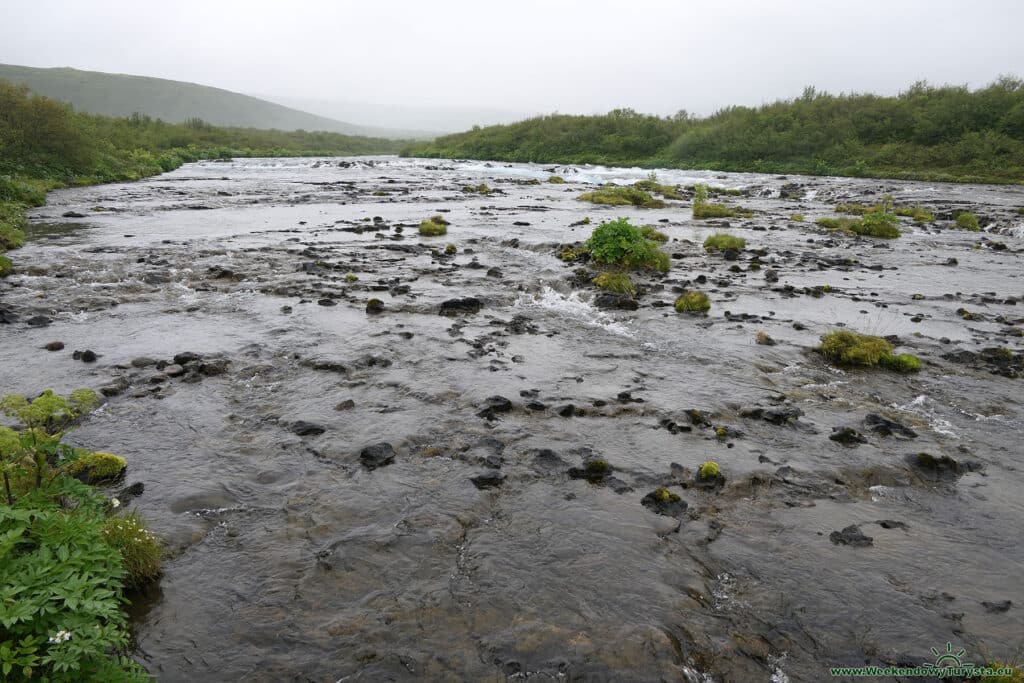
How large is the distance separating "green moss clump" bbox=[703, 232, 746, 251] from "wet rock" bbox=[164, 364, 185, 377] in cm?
1834

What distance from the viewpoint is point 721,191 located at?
4222 centimetres

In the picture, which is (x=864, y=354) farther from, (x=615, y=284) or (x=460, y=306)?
(x=460, y=306)

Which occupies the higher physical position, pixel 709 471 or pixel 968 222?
pixel 968 222

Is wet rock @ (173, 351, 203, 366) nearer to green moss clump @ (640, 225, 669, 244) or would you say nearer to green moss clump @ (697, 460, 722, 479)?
green moss clump @ (697, 460, 722, 479)

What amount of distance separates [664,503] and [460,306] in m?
8.47

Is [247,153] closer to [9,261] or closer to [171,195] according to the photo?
[171,195]

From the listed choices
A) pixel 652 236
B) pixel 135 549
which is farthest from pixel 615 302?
pixel 135 549

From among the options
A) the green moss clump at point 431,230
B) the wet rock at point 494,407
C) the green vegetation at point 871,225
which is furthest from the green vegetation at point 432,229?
the green vegetation at point 871,225

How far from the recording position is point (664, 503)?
6758 millimetres

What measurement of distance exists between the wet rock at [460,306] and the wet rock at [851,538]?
930cm

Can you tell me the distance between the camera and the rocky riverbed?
4953 millimetres

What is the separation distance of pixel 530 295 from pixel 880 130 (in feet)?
189

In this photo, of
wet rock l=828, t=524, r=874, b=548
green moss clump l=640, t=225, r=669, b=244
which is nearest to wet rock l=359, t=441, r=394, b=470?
wet rock l=828, t=524, r=874, b=548

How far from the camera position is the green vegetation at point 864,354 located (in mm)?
10812
